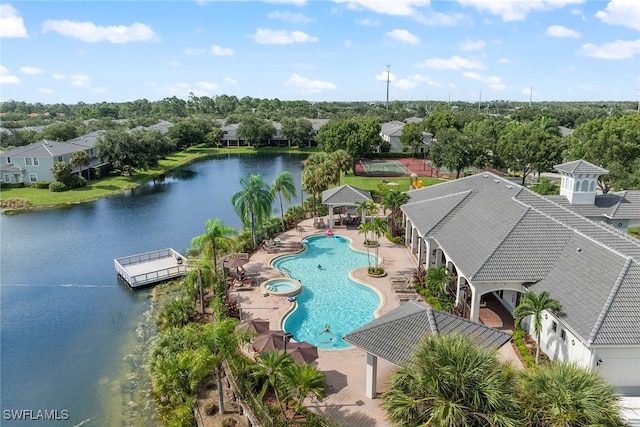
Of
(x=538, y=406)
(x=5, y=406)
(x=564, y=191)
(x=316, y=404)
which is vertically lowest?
(x=5, y=406)

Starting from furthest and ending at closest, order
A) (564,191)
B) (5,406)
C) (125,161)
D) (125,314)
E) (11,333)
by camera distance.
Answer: (125,161) → (564,191) → (125,314) → (11,333) → (5,406)

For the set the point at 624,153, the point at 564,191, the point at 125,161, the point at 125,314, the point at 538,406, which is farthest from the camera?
the point at 125,161

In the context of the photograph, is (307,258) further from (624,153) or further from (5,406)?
(624,153)

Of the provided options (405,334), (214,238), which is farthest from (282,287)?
(405,334)

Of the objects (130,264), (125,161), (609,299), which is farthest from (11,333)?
(125,161)

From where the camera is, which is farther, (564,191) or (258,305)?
(564,191)

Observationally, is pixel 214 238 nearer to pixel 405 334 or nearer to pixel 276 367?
pixel 276 367
